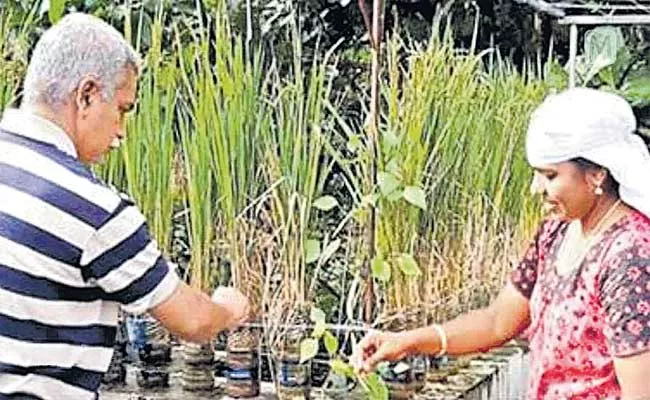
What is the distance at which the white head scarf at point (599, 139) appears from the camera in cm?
184

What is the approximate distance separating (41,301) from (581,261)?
80 cm

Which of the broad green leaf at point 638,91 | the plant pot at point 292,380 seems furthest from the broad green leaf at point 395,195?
the broad green leaf at point 638,91

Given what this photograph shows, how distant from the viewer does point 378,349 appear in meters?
2.17

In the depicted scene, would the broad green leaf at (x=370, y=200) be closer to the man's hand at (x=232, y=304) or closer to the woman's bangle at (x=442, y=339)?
the woman's bangle at (x=442, y=339)

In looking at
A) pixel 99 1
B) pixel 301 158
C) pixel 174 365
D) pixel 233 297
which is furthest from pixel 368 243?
pixel 99 1

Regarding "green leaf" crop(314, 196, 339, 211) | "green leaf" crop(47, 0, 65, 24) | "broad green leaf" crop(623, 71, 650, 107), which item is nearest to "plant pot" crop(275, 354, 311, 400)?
"green leaf" crop(314, 196, 339, 211)

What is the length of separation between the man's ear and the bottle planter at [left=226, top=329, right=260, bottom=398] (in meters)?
0.97

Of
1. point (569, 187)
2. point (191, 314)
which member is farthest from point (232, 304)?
point (569, 187)

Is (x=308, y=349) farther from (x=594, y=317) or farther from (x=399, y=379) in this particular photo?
(x=594, y=317)

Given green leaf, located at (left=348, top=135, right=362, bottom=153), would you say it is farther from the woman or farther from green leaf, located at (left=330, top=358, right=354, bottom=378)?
the woman

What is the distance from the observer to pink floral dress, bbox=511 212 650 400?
1.76 metres

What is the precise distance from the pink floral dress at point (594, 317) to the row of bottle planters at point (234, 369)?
2.07 ft

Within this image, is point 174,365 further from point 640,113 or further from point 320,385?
point 640,113

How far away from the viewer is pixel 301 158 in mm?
2670
